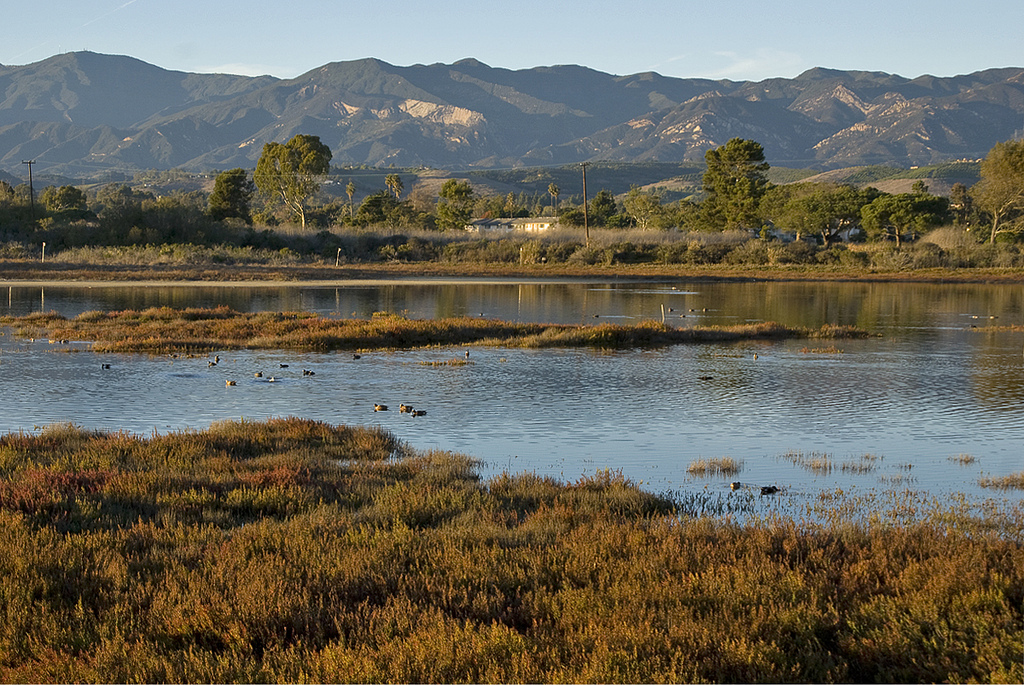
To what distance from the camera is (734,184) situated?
11319cm

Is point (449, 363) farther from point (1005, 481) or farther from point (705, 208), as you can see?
point (705, 208)

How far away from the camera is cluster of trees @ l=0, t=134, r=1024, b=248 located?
95.1 m

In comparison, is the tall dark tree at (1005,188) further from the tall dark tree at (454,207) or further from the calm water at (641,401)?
the calm water at (641,401)

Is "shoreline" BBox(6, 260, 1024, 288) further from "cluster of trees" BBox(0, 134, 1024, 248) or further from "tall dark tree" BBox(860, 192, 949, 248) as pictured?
"tall dark tree" BBox(860, 192, 949, 248)

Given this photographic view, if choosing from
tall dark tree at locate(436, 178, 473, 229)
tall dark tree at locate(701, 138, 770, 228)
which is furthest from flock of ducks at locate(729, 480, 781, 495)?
tall dark tree at locate(436, 178, 473, 229)

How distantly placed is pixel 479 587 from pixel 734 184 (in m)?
110

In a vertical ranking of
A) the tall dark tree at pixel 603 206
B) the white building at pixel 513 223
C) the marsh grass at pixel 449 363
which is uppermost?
the tall dark tree at pixel 603 206

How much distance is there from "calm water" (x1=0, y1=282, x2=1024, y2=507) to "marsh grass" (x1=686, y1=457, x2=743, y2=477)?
0.50 ft

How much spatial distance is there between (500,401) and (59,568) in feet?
43.5

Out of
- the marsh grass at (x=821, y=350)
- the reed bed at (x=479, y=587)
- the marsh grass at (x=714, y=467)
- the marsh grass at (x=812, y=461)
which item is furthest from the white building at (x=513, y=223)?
the reed bed at (x=479, y=587)

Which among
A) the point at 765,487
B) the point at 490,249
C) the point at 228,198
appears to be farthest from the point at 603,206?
the point at 765,487

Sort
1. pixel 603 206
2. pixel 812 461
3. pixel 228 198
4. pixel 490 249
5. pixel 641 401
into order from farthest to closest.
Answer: pixel 603 206
pixel 228 198
pixel 490 249
pixel 641 401
pixel 812 461

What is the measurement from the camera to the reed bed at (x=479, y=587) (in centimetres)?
647

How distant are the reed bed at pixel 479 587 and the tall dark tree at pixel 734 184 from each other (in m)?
101
